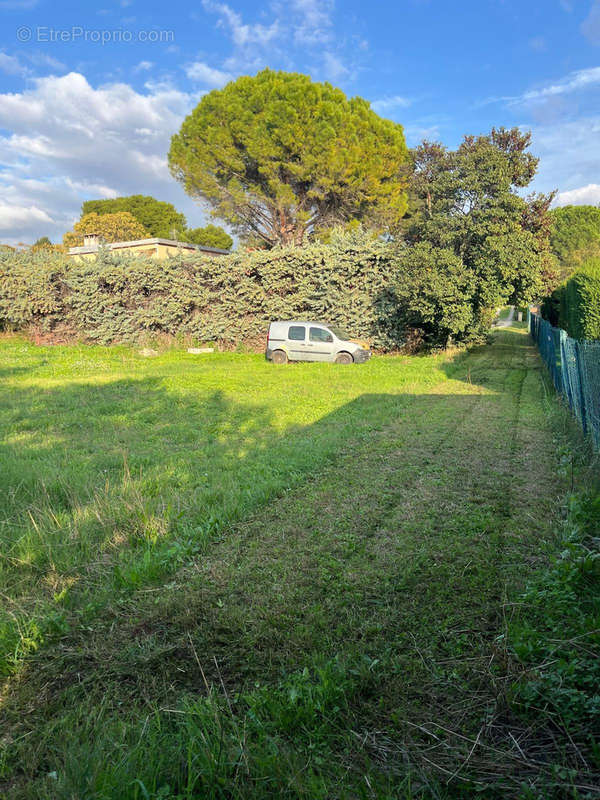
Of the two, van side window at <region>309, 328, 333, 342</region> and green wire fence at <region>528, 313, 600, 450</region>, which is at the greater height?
van side window at <region>309, 328, 333, 342</region>

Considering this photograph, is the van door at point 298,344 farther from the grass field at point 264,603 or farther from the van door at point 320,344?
the grass field at point 264,603

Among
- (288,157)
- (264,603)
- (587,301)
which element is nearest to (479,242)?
(587,301)

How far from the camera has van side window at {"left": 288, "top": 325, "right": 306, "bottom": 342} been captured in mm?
16594

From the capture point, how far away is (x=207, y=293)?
19.5 meters

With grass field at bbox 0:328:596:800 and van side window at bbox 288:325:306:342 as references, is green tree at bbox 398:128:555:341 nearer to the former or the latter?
van side window at bbox 288:325:306:342

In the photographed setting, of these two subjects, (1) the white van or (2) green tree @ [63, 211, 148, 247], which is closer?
(1) the white van

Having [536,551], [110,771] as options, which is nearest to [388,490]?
[536,551]

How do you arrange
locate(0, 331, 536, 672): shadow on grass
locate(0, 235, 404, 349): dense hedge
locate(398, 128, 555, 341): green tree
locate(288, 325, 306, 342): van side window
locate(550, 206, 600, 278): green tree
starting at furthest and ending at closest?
1. locate(550, 206, 600, 278): green tree
2. locate(0, 235, 404, 349): dense hedge
3. locate(288, 325, 306, 342): van side window
4. locate(398, 128, 555, 341): green tree
5. locate(0, 331, 536, 672): shadow on grass

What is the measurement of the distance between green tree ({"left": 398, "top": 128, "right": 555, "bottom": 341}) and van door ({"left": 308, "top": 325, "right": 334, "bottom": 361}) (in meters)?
2.95

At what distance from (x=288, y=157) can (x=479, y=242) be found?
47.7 ft

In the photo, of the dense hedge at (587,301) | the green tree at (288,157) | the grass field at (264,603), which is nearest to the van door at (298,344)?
the dense hedge at (587,301)

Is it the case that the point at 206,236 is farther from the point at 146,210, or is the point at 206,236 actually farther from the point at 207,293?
the point at 207,293

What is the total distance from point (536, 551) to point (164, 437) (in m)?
5.18

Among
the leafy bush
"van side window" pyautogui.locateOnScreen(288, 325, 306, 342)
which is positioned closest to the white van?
"van side window" pyautogui.locateOnScreen(288, 325, 306, 342)
